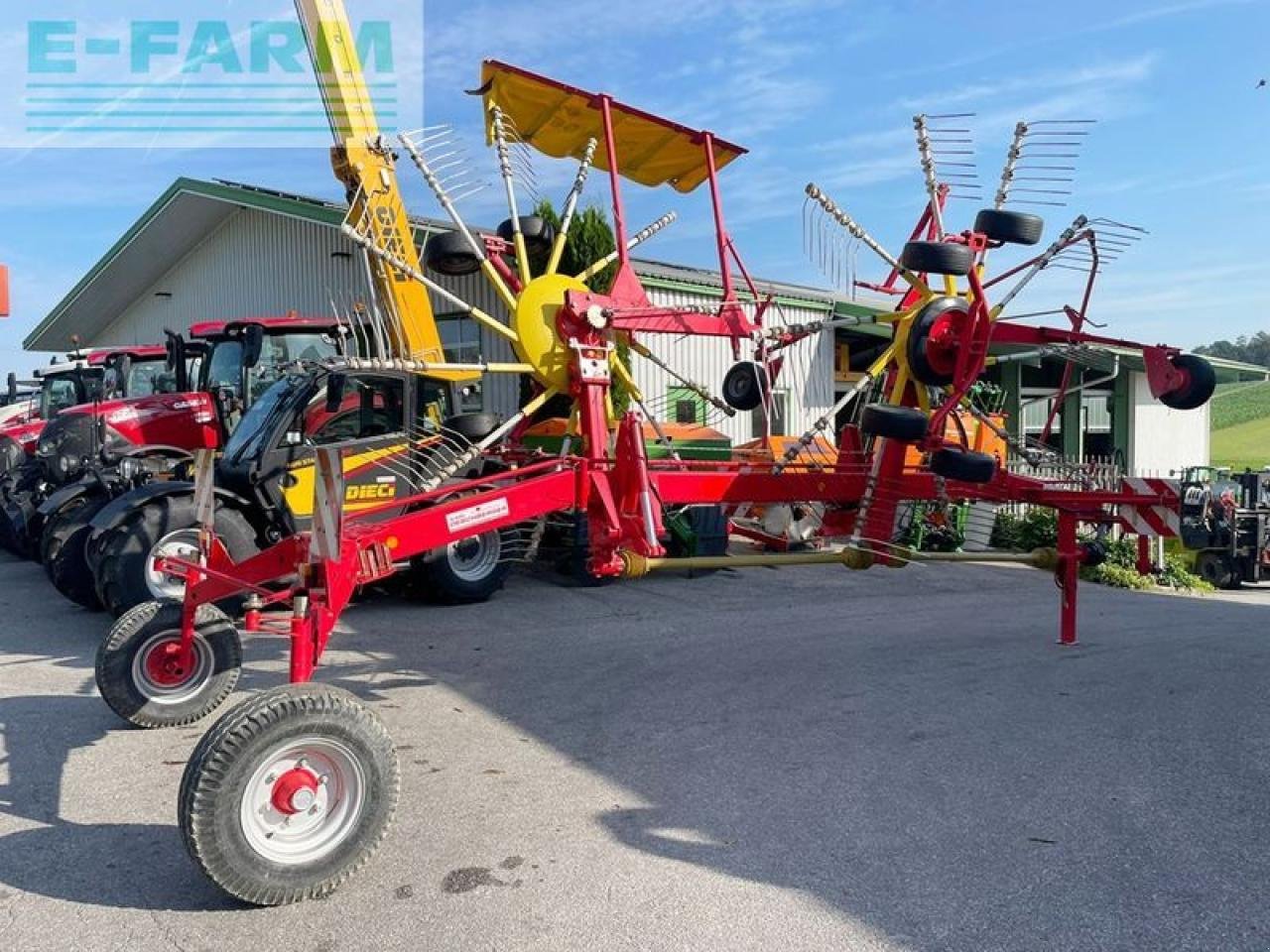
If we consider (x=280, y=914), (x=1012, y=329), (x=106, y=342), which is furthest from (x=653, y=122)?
(x=106, y=342)

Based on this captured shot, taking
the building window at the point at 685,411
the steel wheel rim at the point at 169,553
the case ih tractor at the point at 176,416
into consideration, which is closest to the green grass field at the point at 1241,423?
the building window at the point at 685,411

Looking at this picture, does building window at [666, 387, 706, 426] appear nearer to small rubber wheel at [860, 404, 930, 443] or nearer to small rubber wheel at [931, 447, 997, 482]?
small rubber wheel at [931, 447, 997, 482]

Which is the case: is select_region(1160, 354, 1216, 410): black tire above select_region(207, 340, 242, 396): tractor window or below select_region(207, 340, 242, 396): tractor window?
below

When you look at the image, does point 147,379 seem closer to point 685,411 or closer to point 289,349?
point 289,349

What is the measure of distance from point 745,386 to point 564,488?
2055 millimetres

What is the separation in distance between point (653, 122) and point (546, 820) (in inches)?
188

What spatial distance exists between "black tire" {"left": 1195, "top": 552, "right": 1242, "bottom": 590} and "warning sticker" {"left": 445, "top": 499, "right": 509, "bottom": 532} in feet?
40.5

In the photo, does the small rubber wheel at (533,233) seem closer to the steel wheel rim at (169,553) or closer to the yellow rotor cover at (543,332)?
the yellow rotor cover at (543,332)

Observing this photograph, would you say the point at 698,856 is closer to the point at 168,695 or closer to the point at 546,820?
the point at 546,820

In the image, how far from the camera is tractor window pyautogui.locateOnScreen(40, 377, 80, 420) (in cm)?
1531

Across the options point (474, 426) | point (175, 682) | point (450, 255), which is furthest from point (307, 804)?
point (450, 255)

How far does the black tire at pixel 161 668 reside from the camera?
5168mm

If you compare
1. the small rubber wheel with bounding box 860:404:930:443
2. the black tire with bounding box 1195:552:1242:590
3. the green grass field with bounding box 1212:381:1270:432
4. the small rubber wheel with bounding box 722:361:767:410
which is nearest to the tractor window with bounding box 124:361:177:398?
the small rubber wheel with bounding box 722:361:767:410

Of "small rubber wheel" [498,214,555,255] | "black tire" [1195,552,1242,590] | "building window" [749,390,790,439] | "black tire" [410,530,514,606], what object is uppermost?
"small rubber wheel" [498,214,555,255]
